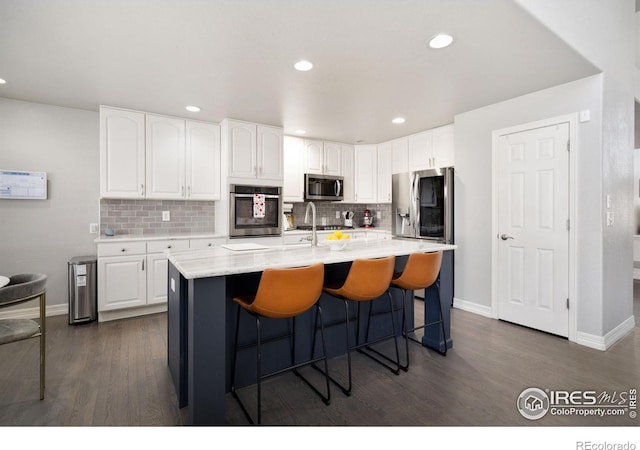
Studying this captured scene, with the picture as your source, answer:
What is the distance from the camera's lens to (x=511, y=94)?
3273mm

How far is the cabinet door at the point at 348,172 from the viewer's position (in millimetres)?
5551

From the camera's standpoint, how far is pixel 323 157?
5324 mm

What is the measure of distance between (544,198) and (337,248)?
84.8 inches

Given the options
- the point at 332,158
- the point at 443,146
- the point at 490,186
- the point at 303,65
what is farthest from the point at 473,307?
the point at 303,65

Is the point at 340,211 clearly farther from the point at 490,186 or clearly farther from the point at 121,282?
the point at 121,282

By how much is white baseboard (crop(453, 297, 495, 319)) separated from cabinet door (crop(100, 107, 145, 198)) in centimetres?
398

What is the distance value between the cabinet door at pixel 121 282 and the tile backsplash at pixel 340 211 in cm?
248

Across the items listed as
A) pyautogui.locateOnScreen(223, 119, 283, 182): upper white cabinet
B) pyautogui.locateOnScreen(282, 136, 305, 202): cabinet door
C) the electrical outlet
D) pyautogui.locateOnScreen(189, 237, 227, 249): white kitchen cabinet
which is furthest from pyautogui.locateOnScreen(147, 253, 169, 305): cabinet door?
the electrical outlet

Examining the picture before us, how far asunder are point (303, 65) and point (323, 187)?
2713mm

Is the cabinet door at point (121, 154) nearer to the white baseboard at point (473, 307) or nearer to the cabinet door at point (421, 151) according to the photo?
the cabinet door at point (421, 151)

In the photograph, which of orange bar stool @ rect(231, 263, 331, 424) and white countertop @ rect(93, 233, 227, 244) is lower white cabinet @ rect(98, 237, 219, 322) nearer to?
white countertop @ rect(93, 233, 227, 244)

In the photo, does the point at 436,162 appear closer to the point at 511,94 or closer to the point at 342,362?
the point at 511,94

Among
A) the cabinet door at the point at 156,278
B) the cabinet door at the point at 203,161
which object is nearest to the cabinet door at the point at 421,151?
the cabinet door at the point at 203,161
